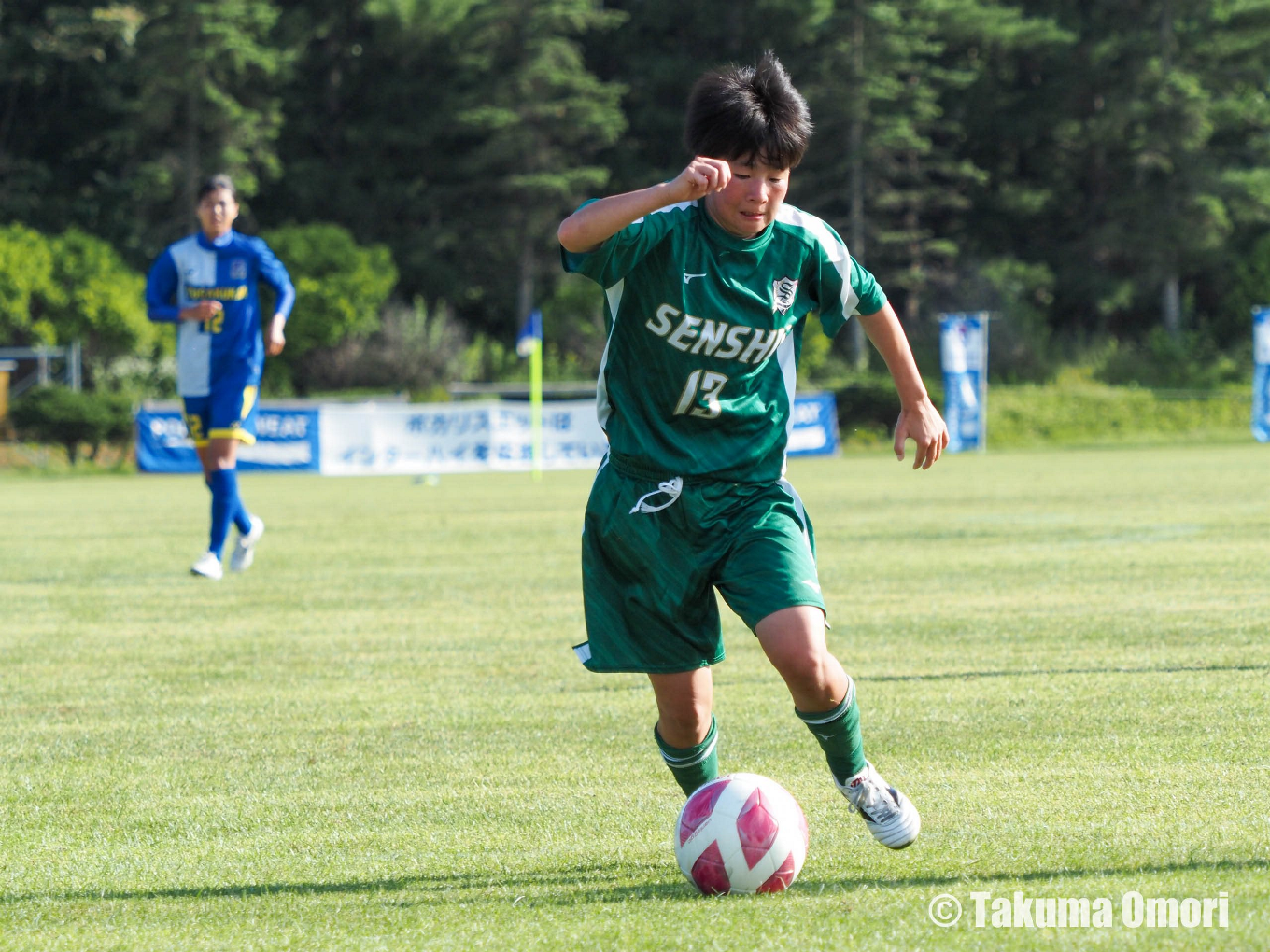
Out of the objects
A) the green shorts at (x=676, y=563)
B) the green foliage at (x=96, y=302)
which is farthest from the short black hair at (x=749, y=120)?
the green foliage at (x=96, y=302)

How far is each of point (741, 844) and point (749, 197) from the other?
1445mm

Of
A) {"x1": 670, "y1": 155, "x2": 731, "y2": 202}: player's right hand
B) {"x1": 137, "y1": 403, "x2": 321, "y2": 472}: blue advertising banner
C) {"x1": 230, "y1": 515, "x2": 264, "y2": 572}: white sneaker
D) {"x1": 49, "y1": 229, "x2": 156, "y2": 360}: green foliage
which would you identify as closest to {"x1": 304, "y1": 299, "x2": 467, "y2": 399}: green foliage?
{"x1": 49, "y1": 229, "x2": 156, "y2": 360}: green foliage

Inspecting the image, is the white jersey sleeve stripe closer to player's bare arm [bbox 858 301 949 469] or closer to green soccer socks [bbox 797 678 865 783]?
player's bare arm [bbox 858 301 949 469]

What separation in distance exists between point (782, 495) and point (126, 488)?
22.1 metres

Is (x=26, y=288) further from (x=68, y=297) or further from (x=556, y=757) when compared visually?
(x=556, y=757)

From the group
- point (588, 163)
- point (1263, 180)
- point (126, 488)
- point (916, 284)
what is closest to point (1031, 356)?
point (916, 284)

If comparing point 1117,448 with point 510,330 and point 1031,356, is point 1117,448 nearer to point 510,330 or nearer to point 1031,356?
point 1031,356

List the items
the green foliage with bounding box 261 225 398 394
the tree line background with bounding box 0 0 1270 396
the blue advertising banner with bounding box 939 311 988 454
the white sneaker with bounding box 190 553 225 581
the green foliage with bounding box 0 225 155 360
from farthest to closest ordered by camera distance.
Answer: the tree line background with bounding box 0 0 1270 396, the green foliage with bounding box 261 225 398 394, the green foliage with bounding box 0 225 155 360, the blue advertising banner with bounding box 939 311 988 454, the white sneaker with bounding box 190 553 225 581

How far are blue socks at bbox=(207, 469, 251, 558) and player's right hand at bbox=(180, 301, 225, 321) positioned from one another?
97 centimetres

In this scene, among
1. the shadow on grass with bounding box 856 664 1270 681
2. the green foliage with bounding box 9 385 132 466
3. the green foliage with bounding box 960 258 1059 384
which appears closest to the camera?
the shadow on grass with bounding box 856 664 1270 681

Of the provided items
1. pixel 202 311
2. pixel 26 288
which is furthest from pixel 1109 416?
pixel 202 311

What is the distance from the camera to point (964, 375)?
30.7 metres

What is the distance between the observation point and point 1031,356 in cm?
4322

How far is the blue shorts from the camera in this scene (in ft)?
33.0
